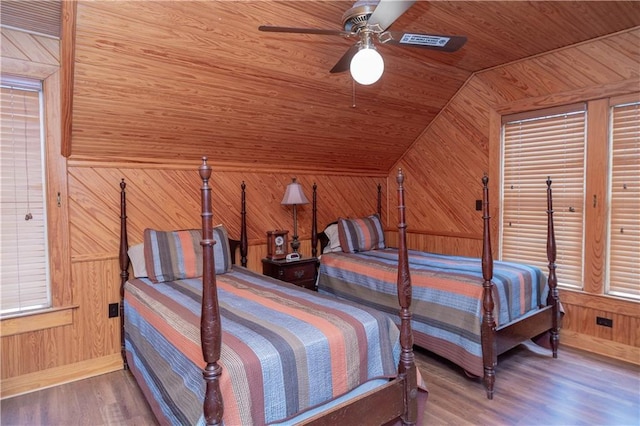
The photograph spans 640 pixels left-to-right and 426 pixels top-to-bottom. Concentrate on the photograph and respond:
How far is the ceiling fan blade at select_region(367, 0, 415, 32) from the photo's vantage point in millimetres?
1660

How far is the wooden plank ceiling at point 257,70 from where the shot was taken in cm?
231

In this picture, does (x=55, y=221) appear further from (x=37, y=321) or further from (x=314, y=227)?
(x=314, y=227)

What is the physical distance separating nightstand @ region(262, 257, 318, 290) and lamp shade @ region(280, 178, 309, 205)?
0.57 m

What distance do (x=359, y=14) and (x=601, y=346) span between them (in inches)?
124

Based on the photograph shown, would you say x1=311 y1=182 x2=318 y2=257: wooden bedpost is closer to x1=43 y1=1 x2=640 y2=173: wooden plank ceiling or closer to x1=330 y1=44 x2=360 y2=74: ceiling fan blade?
x1=43 y1=1 x2=640 y2=173: wooden plank ceiling

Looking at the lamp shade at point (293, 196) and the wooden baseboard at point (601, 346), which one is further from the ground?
the lamp shade at point (293, 196)

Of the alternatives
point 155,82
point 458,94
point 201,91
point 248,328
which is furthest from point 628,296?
point 155,82

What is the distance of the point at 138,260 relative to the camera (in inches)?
115

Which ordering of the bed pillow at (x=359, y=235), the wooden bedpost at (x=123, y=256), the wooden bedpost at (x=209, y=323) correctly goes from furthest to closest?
the bed pillow at (x=359, y=235), the wooden bedpost at (x=123, y=256), the wooden bedpost at (x=209, y=323)

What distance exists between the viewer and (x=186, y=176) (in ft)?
11.2

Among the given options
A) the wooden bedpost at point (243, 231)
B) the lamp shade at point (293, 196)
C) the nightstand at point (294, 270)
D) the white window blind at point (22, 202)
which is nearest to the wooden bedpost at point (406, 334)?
the nightstand at point (294, 270)

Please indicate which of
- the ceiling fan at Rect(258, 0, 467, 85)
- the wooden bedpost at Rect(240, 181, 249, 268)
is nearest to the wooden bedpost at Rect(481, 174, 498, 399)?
the ceiling fan at Rect(258, 0, 467, 85)

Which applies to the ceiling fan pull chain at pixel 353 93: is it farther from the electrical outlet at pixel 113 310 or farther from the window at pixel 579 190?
the electrical outlet at pixel 113 310

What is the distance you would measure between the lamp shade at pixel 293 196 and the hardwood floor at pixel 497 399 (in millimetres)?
1806
